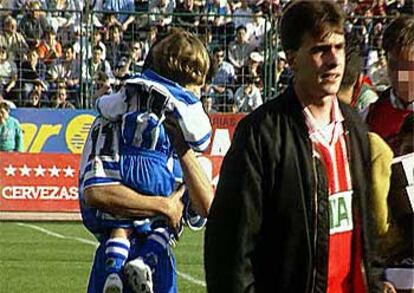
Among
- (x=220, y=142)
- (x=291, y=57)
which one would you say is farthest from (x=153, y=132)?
(x=220, y=142)

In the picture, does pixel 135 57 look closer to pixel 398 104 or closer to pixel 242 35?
pixel 242 35

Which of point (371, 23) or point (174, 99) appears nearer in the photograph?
point (174, 99)

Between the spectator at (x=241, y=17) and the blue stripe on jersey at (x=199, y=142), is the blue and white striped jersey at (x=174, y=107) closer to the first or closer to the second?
the blue stripe on jersey at (x=199, y=142)

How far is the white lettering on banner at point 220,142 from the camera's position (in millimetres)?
23516

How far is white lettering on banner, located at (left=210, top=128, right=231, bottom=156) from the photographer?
77.2ft

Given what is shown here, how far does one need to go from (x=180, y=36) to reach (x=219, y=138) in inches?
679

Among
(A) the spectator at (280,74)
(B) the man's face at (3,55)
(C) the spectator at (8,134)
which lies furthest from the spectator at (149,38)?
(C) the spectator at (8,134)

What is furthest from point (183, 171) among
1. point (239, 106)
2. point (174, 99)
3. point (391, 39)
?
point (239, 106)

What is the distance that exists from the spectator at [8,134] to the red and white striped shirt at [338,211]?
18.4m

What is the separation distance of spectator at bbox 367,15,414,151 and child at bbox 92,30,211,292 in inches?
31.7

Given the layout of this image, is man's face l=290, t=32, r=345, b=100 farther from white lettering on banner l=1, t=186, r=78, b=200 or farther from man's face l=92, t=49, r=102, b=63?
man's face l=92, t=49, r=102, b=63

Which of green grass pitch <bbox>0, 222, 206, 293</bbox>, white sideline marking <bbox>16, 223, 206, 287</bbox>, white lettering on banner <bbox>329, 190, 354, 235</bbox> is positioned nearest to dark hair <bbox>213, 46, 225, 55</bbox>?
green grass pitch <bbox>0, 222, 206, 293</bbox>

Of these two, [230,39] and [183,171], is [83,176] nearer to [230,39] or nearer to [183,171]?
[183,171]

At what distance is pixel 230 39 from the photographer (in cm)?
2589
